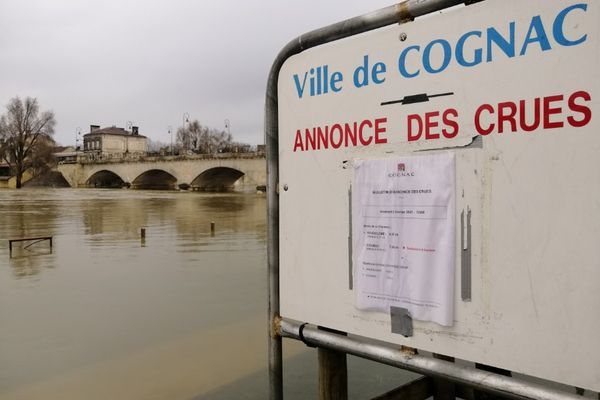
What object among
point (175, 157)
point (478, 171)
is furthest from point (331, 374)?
point (175, 157)

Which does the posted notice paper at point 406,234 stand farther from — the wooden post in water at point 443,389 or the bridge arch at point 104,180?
the bridge arch at point 104,180

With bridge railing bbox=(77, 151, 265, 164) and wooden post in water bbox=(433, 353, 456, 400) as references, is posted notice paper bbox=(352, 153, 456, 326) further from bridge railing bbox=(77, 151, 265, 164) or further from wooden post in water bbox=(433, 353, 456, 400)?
bridge railing bbox=(77, 151, 265, 164)

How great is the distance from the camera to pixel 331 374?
2.63 meters

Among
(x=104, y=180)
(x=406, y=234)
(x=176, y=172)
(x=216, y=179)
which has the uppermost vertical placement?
(x=176, y=172)

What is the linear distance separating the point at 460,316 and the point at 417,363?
244mm

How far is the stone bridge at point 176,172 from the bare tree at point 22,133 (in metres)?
6.49

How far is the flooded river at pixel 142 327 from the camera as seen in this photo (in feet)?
17.4

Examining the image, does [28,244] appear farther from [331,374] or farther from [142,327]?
[331,374]

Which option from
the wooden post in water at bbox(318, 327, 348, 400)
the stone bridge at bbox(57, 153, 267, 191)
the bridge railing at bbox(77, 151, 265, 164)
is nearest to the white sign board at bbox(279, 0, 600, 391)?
the wooden post in water at bbox(318, 327, 348, 400)

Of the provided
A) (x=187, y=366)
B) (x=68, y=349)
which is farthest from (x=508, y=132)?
(x=68, y=349)

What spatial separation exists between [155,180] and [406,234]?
Answer: 7604 cm

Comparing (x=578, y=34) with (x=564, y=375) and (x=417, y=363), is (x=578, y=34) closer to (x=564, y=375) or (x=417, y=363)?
(x=564, y=375)

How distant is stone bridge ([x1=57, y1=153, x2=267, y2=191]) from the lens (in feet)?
177

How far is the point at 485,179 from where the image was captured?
1722 millimetres
